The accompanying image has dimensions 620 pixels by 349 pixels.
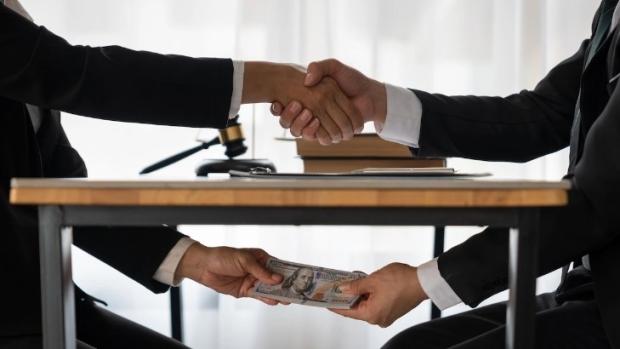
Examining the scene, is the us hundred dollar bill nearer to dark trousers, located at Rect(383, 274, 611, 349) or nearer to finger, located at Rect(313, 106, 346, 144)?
dark trousers, located at Rect(383, 274, 611, 349)

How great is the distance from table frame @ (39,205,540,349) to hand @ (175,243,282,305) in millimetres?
436

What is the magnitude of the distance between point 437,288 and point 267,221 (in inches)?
13.1

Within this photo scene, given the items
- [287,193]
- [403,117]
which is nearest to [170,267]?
[403,117]

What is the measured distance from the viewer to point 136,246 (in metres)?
1.31

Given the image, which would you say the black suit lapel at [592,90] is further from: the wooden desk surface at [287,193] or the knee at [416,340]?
the wooden desk surface at [287,193]

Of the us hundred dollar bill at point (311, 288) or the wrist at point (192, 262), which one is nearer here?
the us hundred dollar bill at point (311, 288)

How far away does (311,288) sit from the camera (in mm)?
1118

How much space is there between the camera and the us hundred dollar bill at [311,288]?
3.57ft

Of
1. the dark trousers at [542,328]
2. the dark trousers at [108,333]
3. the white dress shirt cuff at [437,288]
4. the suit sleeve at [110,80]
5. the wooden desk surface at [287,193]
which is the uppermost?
the suit sleeve at [110,80]

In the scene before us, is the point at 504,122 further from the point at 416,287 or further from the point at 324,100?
the point at 416,287

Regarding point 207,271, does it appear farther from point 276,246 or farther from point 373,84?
point 276,246

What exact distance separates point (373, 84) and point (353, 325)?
1.52 meters

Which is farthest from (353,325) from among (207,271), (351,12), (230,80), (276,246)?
(230,80)

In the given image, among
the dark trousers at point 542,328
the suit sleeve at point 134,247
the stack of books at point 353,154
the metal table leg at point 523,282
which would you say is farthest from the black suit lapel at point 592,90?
the stack of books at point 353,154
